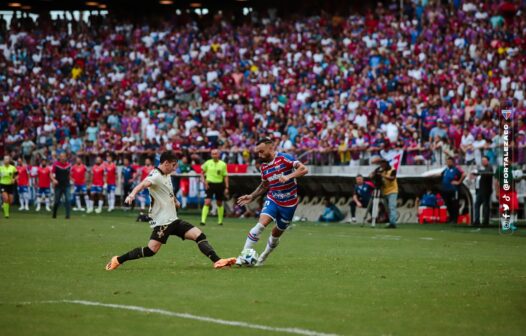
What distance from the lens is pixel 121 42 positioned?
171 ft

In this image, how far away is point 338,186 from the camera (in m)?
31.9

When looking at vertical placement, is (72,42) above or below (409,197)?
above

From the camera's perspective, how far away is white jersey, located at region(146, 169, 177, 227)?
543 inches

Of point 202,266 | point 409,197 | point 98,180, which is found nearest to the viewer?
point 202,266

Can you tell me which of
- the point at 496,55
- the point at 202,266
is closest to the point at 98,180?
the point at 496,55

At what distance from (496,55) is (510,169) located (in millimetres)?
9970

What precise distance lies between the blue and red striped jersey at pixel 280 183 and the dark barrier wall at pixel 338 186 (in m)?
14.1

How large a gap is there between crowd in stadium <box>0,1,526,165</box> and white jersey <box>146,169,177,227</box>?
16552mm

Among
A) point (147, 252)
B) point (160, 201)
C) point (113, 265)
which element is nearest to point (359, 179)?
point (160, 201)

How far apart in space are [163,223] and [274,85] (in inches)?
1110

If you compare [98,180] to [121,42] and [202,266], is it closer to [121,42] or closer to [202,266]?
[121,42]

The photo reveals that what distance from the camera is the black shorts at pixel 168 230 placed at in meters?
13.7

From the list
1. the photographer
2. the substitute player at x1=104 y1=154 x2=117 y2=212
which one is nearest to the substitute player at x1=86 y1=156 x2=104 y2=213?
the substitute player at x1=104 y1=154 x2=117 y2=212

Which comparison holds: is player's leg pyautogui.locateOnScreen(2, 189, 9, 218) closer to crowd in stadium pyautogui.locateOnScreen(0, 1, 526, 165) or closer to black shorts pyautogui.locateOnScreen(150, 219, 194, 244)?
crowd in stadium pyautogui.locateOnScreen(0, 1, 526, 165)
